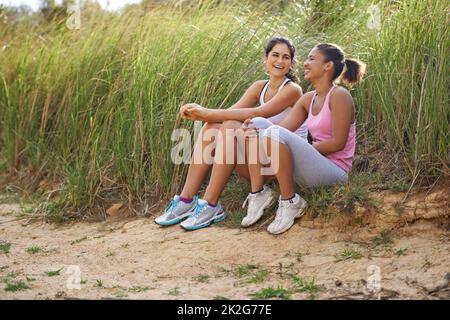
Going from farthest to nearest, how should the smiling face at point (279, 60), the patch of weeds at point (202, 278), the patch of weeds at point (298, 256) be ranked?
the smiling face at point (279, 60) < the patch of weeds at point (298, 256) < the patch of weeds at point (202, 278)

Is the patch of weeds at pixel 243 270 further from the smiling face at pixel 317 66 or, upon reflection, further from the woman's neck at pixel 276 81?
the woman's neck at pixel 276 81

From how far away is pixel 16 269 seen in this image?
4441 mm

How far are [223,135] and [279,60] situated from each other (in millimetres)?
679

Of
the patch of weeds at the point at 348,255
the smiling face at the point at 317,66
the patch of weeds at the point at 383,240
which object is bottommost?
the patch of weeds at the point at 348,255

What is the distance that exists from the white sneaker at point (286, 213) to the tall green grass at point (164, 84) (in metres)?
0.69

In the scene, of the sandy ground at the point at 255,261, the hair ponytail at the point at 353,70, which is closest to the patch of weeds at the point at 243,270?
the sandy ground at the point at 255,261

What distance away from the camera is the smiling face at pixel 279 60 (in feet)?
16.2

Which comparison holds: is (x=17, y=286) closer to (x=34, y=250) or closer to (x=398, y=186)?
(x=34, y=250)

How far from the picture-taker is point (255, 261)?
4.21m

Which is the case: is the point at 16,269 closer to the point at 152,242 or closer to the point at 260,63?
the point at 152,242

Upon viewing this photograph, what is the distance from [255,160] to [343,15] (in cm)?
187

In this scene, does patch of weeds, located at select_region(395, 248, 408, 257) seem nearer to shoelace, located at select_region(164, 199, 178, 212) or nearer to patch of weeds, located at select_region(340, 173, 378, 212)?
patch of weeds, located at select_region(340, 173, 378, 212)
